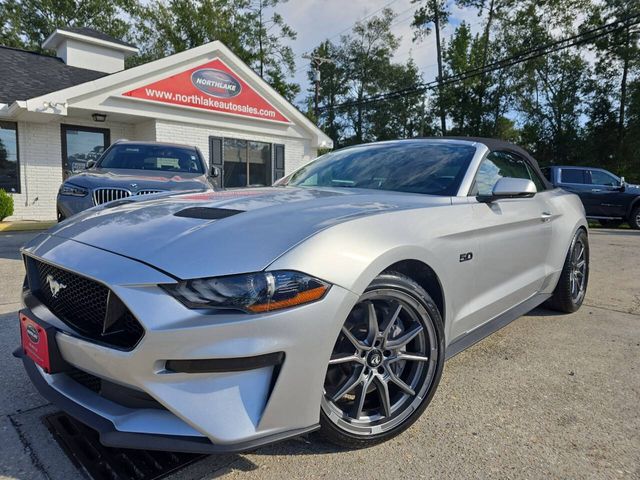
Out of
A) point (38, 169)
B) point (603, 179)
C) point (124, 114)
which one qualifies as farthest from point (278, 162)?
point (603, 179)

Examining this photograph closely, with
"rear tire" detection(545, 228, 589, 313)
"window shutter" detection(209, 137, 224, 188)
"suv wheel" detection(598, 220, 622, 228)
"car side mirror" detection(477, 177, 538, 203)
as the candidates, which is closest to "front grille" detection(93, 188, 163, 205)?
"car side mirror" detection(477, 177, 538, 203)

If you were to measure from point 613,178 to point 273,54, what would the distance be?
27.6 m

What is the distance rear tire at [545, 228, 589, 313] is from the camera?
383cm

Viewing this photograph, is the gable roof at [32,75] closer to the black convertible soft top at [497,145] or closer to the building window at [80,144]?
the building window at [80,144]

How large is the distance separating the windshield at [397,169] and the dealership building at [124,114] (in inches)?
389

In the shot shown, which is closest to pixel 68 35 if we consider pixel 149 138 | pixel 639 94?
pixel 149 138

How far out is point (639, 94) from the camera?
2472 centimetres

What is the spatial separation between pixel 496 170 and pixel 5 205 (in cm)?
1132

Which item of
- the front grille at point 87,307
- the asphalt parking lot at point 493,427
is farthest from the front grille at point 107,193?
the front grille at point 87,307

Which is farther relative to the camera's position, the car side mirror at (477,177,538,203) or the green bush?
the green bush

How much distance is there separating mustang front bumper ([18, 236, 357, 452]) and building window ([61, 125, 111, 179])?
1174 cm

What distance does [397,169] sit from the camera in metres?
2.94

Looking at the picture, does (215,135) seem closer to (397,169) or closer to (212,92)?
(212,92)

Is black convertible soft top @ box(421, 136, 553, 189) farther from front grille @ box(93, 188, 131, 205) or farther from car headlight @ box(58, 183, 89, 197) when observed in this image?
car headlight @ box(58, 183, 89, 197)
